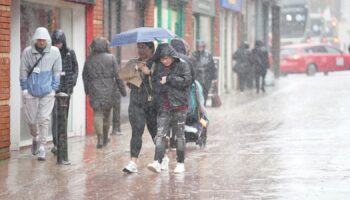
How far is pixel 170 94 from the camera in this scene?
1037 centimetres

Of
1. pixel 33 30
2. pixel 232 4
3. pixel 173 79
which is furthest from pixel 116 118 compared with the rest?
pixel 232 4

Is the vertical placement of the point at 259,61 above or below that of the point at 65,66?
above

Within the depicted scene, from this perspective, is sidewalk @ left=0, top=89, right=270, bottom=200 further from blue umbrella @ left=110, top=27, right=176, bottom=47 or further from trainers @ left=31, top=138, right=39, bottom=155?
blue umbrella @ left=110, top=27, right=176, bottom=47

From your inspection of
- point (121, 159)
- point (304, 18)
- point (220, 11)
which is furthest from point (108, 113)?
point (304, 18)

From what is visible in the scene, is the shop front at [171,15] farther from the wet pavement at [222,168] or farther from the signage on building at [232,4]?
the signage on building at [232,4]

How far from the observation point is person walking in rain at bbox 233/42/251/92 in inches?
1084

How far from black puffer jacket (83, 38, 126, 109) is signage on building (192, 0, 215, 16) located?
9989 mm

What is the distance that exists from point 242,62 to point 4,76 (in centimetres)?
1660

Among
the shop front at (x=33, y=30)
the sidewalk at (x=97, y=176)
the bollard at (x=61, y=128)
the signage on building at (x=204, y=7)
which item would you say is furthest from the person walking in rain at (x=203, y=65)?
the bollard at (x=61, y=128)

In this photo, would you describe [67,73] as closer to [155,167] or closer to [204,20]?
[155,167]

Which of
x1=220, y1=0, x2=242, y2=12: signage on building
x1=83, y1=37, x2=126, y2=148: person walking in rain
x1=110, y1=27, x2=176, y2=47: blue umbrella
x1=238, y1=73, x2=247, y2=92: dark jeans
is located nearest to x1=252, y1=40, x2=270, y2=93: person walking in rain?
→ x1=238, y1=73, x2=247, y2=92: dark jeans

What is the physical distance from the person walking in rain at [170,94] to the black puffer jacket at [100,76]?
2792 mm

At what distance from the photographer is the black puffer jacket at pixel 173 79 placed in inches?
406

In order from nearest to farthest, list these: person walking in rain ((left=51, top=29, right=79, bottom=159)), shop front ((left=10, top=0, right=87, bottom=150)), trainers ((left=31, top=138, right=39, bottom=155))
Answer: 1. trainers ((left=31, top=138, right=39, bottom=155))
2. person walking in rain ((left=51, top=29, right=79, bottom=159))
3. shop front ((left=10, top=0, right=87, bottom=150))
